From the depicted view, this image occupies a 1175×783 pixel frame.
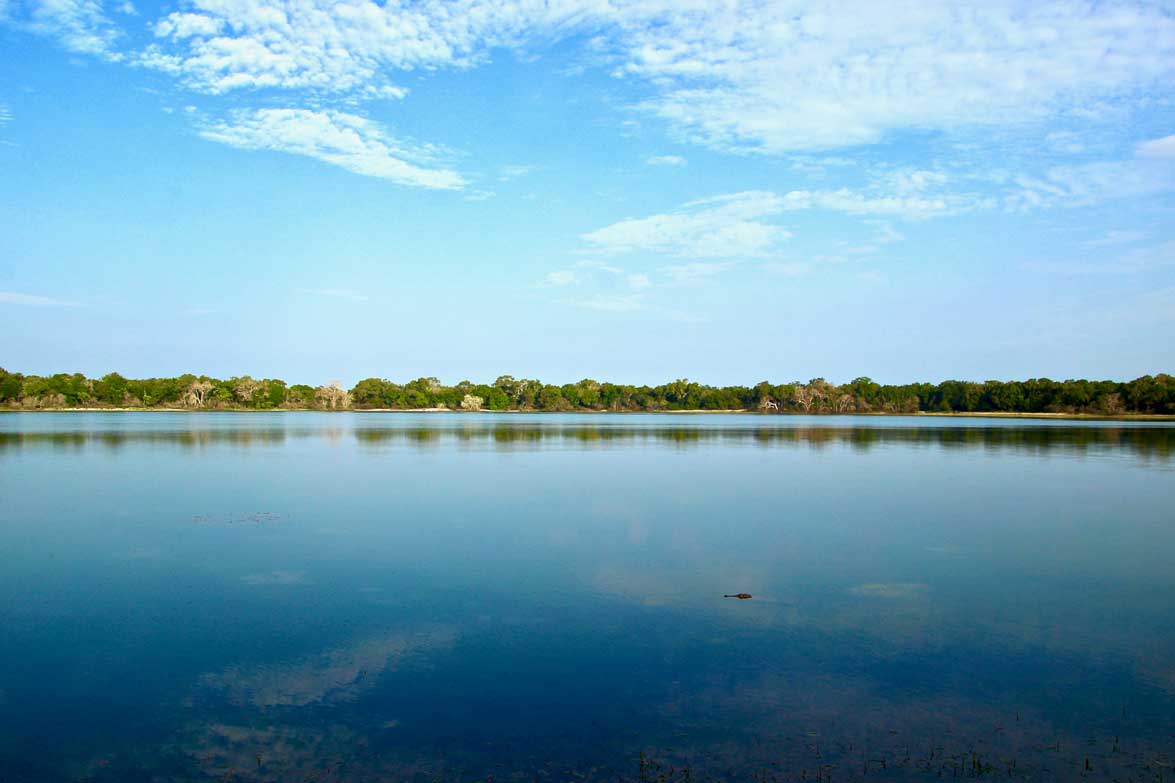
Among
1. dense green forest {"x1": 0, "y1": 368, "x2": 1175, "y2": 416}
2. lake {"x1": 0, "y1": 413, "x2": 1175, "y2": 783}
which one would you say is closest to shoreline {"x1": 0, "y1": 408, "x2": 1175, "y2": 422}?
dense green forest {"x1": 0, "y1": 368, "x2": 1175, "y2": 416}

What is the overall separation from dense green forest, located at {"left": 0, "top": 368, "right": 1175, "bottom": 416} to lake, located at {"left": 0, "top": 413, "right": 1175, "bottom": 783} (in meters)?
116

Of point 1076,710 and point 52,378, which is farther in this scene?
point 52,378

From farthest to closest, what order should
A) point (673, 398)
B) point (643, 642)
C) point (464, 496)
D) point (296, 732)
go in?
point (673, 398) → point (464, 496) → point (643, 642) → point (296, 732)

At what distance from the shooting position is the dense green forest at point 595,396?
115m

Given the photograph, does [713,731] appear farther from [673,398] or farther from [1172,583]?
[673,398]

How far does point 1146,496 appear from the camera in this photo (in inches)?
749

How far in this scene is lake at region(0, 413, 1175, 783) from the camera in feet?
17.5

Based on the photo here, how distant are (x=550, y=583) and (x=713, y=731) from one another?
4485 millimetres

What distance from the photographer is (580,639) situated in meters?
7.69

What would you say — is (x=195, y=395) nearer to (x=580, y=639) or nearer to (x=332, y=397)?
(x=332, y=397)

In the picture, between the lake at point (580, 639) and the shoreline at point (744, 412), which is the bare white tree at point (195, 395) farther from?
the lake at point (580, 639)

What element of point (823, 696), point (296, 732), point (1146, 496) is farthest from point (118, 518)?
point (1146, 496)

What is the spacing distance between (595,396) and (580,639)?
5845 inches

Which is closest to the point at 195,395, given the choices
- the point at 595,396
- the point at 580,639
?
the point at 595,396
